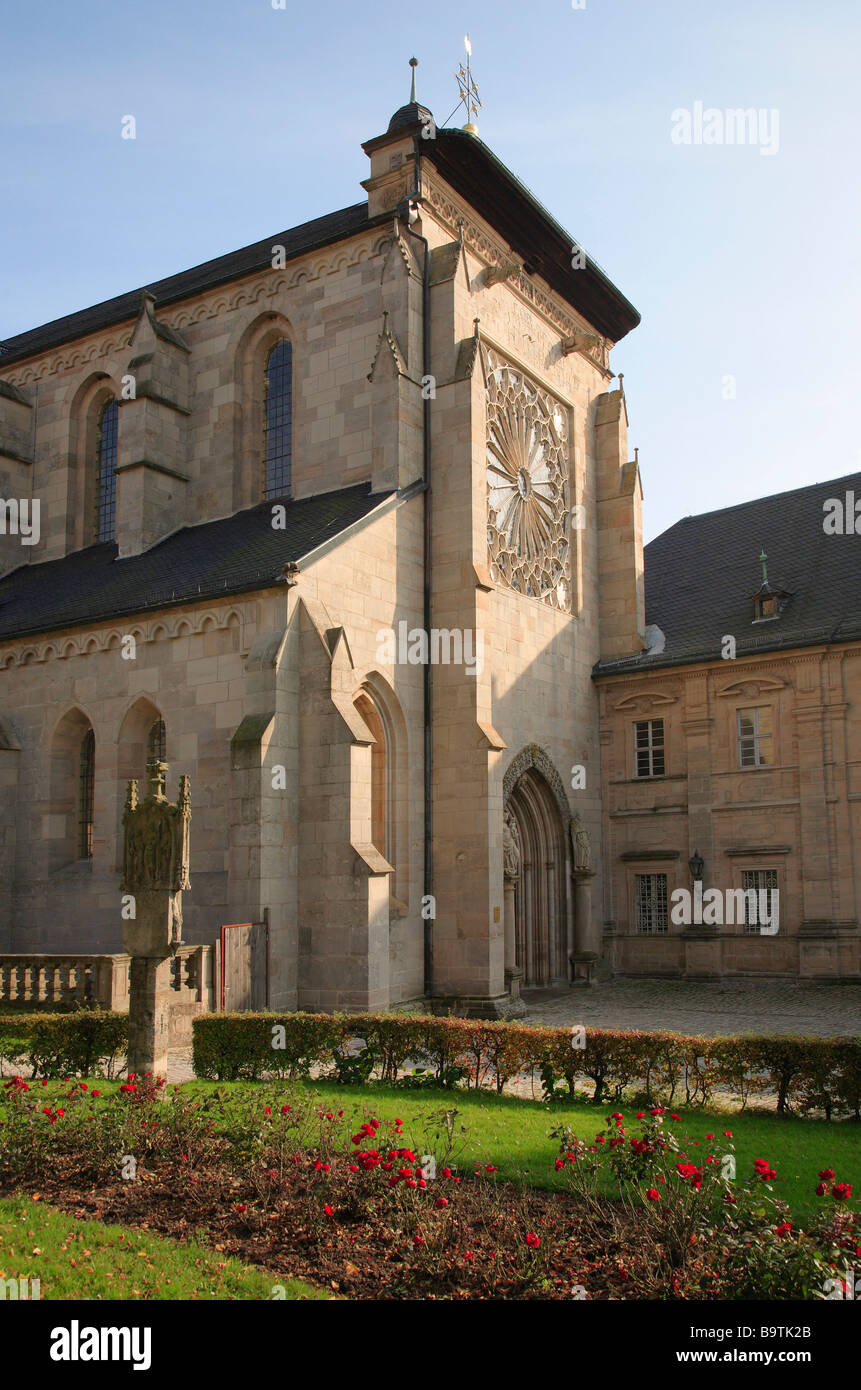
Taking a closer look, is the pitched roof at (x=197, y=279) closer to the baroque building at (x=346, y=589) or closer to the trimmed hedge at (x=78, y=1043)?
the baroque building at (x=346, y=589)

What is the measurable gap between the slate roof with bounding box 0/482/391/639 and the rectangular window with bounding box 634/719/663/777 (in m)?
10.3

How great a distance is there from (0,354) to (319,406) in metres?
14.2

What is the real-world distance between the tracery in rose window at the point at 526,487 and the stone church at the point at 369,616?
4.4 inches

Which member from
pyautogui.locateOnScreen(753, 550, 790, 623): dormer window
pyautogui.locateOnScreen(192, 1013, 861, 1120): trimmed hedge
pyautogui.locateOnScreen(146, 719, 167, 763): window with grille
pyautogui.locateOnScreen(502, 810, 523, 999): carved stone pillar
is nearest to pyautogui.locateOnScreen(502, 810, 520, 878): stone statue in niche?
pyautogui.locateOnScreen(502, 810, 523, 999): carved stone pillar

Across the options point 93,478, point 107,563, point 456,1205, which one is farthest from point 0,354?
point 456,1205

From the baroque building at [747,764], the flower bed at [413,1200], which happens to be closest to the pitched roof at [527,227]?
the baroque building at [747,764]

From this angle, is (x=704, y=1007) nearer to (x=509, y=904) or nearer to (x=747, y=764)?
(x=509, y=904)

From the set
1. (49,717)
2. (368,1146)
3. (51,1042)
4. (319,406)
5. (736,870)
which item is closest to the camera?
(368,1146)

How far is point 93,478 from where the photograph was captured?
29.5 meters

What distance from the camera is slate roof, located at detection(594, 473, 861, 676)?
26.1 m

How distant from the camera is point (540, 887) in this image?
2605 centimetres

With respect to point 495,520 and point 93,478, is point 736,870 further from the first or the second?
point 93,478

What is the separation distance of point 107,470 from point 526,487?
11625mm

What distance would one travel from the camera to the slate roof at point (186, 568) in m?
19.8
